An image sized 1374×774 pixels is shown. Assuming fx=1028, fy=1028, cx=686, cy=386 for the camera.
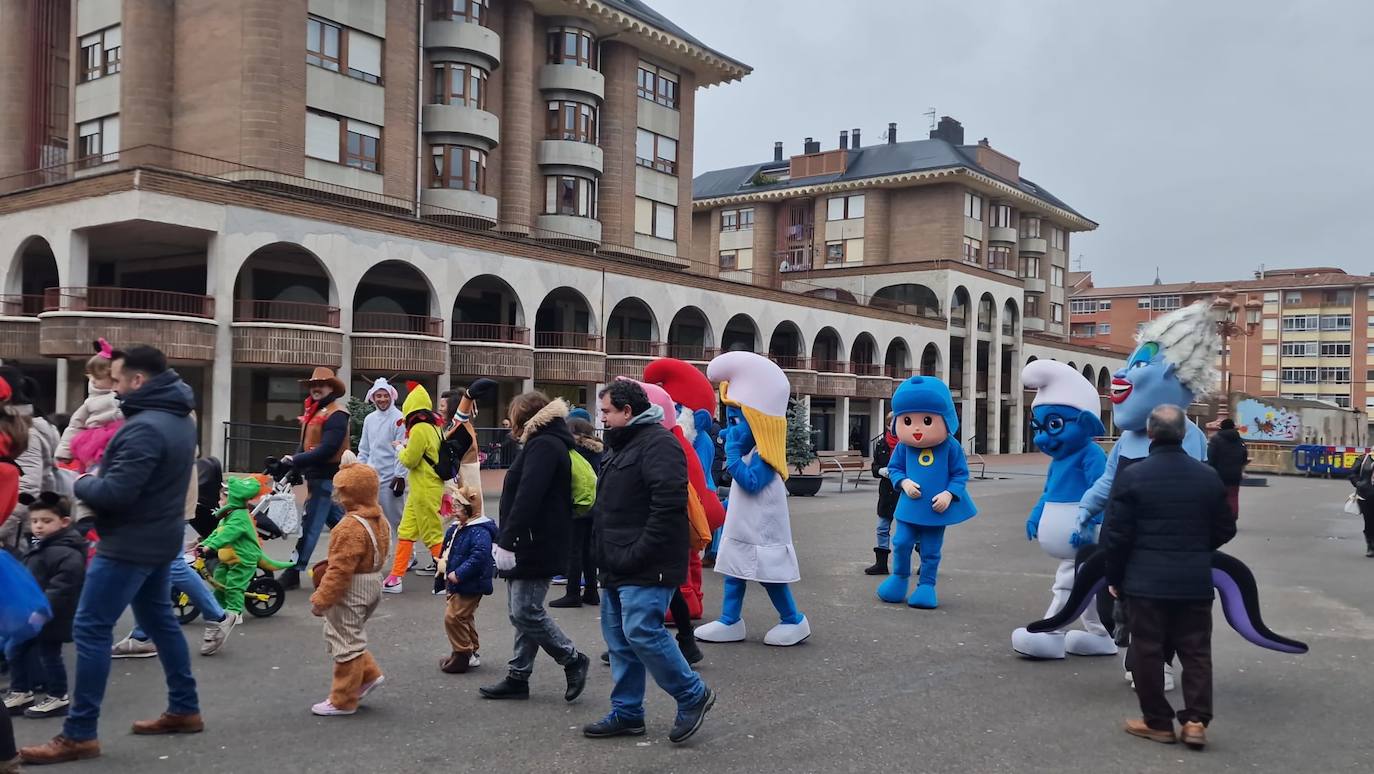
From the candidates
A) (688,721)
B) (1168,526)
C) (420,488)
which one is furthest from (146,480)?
(1168,526)

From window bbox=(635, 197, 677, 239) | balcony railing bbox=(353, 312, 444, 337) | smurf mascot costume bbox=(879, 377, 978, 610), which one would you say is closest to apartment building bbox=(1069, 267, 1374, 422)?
window bbox=(635, 197, 677, 239)

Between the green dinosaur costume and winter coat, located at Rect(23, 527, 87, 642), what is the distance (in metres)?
1.80

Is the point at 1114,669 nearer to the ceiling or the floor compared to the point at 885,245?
nearer to the floor

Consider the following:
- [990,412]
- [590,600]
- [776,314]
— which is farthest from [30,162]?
[990,412]

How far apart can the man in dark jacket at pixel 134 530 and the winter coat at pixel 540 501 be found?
5.47 feet

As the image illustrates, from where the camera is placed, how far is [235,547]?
757 cm

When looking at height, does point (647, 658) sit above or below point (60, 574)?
below

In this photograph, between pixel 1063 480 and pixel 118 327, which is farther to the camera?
pixel 118 327

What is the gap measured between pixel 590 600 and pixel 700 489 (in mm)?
2150

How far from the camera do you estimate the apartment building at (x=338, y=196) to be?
24.6 meters

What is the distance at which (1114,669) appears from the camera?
7.11 metres

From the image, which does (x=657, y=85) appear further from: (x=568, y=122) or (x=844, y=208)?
(x=844, y=208)

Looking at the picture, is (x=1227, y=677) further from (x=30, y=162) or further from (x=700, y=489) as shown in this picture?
(x=30, y=162)

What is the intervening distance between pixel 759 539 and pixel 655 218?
116ft
